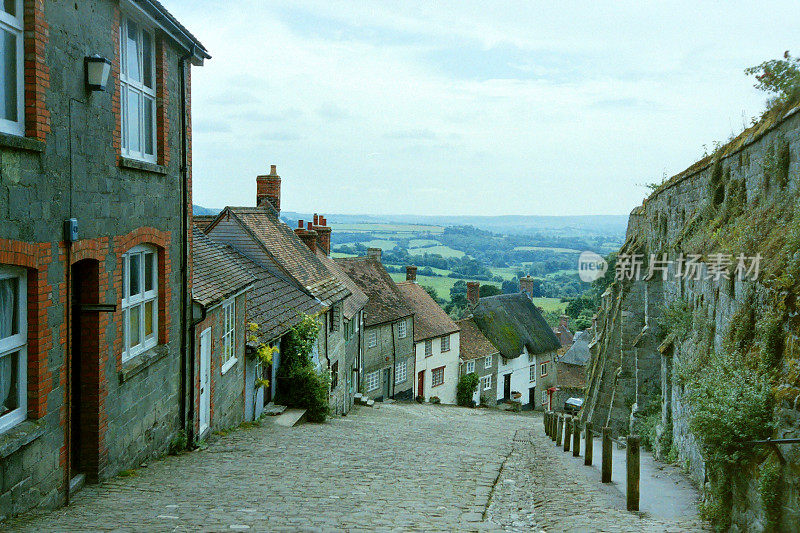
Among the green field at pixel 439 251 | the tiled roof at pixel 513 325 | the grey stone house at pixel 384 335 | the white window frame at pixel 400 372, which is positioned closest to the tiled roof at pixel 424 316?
the grey stone house at pixel 384 335

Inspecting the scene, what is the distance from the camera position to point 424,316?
134 feet

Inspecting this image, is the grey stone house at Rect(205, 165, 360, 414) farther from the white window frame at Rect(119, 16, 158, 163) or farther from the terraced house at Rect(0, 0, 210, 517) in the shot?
the white window frame at Rect(119, 16, 158, 163)

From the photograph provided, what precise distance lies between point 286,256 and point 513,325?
90.0 feet

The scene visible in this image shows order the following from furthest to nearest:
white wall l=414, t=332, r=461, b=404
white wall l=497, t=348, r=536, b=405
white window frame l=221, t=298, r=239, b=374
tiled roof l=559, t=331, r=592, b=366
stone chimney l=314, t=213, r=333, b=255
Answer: tiled roof l=559, t=331, r=592, b=366
white wall l=497, t=348, r=536, b=405
white wall l=414, t=332, r=461, b=404
stone chimney l=314, t=213, r=333, b=255
white window frame l=221, t=298, r=239, b=374

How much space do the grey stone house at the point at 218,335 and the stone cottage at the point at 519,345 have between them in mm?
31314

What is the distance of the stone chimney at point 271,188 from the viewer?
2556 centimetres

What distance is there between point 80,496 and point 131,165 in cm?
429

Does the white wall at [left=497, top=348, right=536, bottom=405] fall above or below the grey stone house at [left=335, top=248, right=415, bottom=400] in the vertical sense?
below

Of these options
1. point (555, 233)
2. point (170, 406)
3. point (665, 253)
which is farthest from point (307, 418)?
point (555, 233)

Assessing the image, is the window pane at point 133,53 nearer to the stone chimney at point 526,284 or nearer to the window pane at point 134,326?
the window pane at point 134,326

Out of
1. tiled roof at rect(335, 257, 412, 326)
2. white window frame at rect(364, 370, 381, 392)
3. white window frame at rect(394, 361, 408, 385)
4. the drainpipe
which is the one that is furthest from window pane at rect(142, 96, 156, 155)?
white window frame at rect(394, 361, 408, 385)

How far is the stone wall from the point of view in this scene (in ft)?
19.0

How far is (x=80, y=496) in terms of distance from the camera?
24.9 feet

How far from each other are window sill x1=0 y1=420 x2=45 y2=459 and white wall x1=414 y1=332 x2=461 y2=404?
32.1 metres
